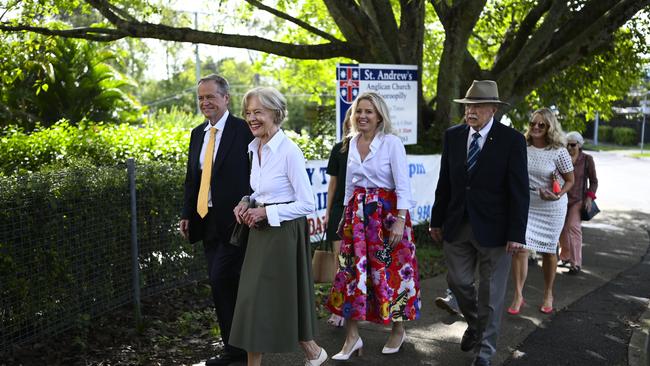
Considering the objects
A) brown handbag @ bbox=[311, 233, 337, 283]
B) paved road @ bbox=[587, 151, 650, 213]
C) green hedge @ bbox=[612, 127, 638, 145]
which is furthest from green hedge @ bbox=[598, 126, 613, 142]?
brown handbag @ bbox=[311, 233, 337, 283]

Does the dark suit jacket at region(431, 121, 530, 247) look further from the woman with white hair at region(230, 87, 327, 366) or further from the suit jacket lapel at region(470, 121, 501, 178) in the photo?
the woman with white hair at region(230, 87, 327, 366)

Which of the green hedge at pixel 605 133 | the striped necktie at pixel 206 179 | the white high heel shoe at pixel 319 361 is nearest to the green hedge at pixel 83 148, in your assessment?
the striped necktie at pixel 206 179

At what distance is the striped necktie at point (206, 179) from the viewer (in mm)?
5047

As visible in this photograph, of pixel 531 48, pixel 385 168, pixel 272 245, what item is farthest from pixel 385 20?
pixel 272 245

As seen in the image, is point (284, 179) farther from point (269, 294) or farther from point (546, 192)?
point (546, 192)

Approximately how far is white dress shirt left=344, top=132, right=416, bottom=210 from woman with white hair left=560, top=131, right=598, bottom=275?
4081 mm

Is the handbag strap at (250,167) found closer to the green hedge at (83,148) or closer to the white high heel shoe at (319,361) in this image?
the white high heel shoe at (319,361)

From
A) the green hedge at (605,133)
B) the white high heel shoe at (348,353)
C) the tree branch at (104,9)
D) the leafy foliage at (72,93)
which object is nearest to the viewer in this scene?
the white high heel shoe at (348,353)

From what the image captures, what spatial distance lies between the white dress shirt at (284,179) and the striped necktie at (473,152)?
4.17ft

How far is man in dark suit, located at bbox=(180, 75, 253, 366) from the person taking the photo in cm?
499

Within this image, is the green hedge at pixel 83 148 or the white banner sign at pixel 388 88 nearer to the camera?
the green hedge at pixel 83 148

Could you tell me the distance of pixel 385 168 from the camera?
17.1 feet

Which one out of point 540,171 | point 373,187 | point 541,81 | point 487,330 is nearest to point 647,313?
point 540,171

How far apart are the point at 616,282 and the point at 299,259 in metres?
5.28
